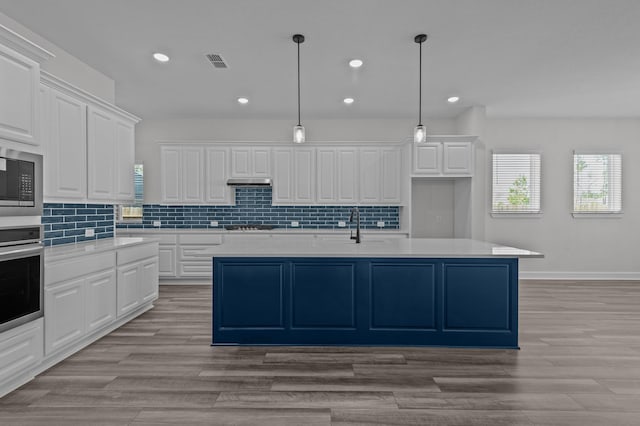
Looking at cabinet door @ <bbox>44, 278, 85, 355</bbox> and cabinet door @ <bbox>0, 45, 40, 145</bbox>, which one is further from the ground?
cabinet door @ <bbox>0, 45, 40, 145</bbox>

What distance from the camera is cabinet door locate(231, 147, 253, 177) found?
6117mm

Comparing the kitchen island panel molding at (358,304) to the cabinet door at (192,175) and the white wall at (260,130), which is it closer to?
the cabinet door at (192,175)

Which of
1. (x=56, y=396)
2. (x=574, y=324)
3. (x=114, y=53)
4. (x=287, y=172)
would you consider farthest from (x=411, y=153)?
(x=56, y=396)

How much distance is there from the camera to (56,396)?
242 centimetres

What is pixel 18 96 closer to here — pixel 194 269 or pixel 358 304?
pixel 358 304

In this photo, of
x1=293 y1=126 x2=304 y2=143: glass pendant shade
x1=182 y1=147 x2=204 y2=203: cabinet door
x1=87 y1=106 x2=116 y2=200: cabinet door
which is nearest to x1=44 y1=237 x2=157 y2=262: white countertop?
x1=87 y1=106 x2=116 y2=200: cabinet door

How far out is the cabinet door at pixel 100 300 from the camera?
3.23m

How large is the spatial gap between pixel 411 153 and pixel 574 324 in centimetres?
316

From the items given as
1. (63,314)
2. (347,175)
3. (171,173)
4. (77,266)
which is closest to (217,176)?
(171,173)

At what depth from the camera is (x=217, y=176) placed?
241 inches

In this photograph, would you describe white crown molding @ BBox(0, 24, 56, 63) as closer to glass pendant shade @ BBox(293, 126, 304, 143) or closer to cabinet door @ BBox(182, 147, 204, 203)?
glass pendant shade @ BBox(293, 126, 304, 143)

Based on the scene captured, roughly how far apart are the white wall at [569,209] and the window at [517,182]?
0.46ft

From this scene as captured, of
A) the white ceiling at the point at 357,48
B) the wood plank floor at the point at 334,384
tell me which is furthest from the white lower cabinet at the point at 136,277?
the white ceiling at the point at 357,48

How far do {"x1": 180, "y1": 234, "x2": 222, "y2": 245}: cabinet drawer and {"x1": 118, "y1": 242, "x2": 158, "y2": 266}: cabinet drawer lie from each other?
1.37 meters
